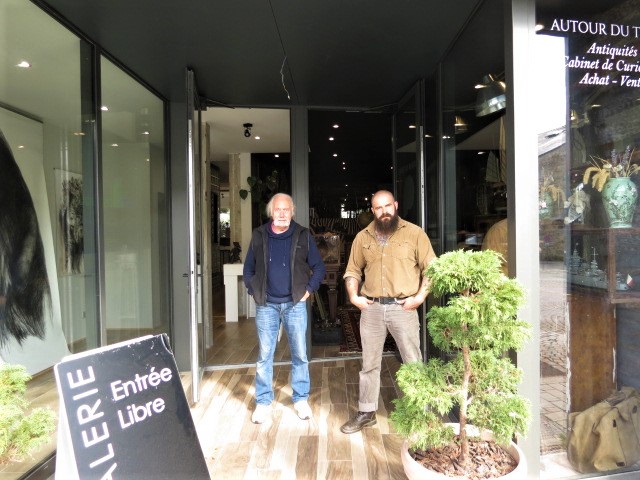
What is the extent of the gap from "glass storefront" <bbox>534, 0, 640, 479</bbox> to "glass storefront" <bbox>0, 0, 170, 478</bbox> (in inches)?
99.5

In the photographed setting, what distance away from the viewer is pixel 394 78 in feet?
10.5

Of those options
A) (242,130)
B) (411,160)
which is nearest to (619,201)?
(411,160)

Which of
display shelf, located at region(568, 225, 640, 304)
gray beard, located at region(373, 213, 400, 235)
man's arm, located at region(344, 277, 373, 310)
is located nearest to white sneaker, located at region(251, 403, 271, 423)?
man's arm, located at region(344, 277, 373, 310)

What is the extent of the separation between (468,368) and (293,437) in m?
1.39

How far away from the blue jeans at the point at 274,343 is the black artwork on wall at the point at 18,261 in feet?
4.39

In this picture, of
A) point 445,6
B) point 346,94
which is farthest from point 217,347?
point 445,6

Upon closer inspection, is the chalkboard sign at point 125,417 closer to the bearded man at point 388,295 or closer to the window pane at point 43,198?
the window pane at point 43,198

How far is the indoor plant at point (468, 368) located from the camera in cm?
142

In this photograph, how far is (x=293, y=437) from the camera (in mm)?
2436

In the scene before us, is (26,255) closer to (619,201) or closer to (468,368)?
(468,368)

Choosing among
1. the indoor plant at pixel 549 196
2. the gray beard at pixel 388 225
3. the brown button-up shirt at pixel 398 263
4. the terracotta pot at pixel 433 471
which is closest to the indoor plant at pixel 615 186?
the indoor plant at pixel 549 196

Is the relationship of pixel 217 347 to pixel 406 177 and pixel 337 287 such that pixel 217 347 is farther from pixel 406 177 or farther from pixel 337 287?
pixel 406 177

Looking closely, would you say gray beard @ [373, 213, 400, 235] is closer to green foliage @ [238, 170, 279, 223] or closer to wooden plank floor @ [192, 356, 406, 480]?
wooden plank floor @ [192, 356, 406, 480]

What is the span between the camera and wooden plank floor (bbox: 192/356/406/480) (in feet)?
6.88
